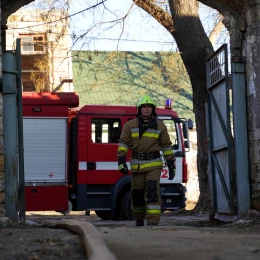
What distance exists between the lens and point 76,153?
16.3 metres

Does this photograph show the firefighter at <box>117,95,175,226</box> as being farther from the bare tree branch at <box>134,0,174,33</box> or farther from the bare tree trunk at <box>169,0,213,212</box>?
the bare tree branch at <box>134,0,174,33</box>

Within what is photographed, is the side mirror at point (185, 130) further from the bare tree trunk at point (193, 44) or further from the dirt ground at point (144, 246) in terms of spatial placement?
the dirt ground at point (144, 246)

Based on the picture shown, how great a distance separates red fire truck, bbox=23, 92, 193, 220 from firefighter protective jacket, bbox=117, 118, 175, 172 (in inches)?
216

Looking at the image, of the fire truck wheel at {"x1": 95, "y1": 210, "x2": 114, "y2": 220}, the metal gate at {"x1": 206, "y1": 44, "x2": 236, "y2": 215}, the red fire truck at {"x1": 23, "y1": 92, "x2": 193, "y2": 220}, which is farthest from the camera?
the fire truck wheel at {"x1": 95, "y1": 210, "x2": 114, "y2": 220}

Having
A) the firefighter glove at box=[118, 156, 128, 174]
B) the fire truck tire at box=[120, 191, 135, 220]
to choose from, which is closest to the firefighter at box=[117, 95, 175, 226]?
the firefighter glove at box=[118, 156, 128, 174]

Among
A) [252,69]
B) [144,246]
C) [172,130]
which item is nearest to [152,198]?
[252,69]

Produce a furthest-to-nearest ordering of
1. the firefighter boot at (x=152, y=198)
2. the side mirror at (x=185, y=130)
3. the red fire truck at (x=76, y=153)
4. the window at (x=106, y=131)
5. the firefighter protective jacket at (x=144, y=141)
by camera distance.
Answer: the side mirror at (x=185, y=130), the window at (x=106, y=131), the red fire truck at (x=76, y=153), the firefighter protective jacket at (x=144, y=141), the firefighter boot at (x=152, y=198)

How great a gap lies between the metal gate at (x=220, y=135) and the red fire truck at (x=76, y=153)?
413cm

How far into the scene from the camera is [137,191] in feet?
35.3

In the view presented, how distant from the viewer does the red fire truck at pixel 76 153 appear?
16.1 meters

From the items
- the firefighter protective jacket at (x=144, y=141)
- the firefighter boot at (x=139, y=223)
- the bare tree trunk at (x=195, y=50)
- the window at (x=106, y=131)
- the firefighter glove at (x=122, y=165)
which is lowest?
the firefighter boot at (x=139, y=223)

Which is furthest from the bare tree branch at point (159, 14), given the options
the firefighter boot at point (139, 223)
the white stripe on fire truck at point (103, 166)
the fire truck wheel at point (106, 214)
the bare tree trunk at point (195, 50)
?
the firefighter boot at point (139, 223)

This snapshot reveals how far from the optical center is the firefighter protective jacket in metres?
10.6

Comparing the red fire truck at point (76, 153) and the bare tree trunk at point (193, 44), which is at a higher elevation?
the bare tree trunk at point (193, 44)
